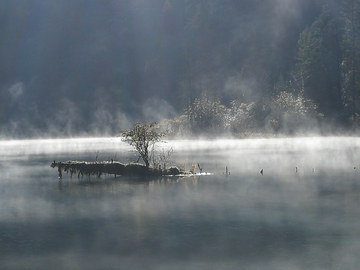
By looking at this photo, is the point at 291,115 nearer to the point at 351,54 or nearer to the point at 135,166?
the point at 351,54

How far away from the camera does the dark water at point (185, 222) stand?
823 inches

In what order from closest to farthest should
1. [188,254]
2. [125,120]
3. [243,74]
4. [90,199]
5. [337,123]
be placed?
1. [188,254]
2. [90,199]
3. [337,123]
4. [243,74]
5. [125,120]

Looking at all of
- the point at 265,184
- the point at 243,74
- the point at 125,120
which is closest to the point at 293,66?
the point at 243,74

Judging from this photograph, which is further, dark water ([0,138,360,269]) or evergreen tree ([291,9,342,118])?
evergreen tree ([291,9,342,118])

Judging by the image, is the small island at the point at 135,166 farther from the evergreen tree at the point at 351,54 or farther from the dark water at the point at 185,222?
the evergreen tree at the point at 351,54

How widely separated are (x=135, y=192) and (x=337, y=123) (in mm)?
103706

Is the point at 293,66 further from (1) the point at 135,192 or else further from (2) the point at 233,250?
(2) the point at 233,250

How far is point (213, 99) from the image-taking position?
582 feet

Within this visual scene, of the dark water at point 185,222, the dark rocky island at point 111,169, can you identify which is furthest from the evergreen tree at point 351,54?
the dark rocky island at point 111,169

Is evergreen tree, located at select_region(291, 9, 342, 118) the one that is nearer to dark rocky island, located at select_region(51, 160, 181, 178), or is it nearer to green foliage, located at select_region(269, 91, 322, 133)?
green foliage, located at select_region(269, 91, 322, 133)

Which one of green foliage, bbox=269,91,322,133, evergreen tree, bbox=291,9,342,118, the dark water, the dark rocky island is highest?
evergreen tree, bbox=291,9,342,118

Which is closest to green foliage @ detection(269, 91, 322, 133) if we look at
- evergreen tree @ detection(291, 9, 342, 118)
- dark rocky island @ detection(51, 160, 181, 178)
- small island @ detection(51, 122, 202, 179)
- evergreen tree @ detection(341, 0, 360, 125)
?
evergreen tree @ detection(341, 0, 360, 125)

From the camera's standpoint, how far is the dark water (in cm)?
2091

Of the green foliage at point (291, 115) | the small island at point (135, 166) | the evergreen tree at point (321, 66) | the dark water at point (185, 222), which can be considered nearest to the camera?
the dark water at point (185, 222)
